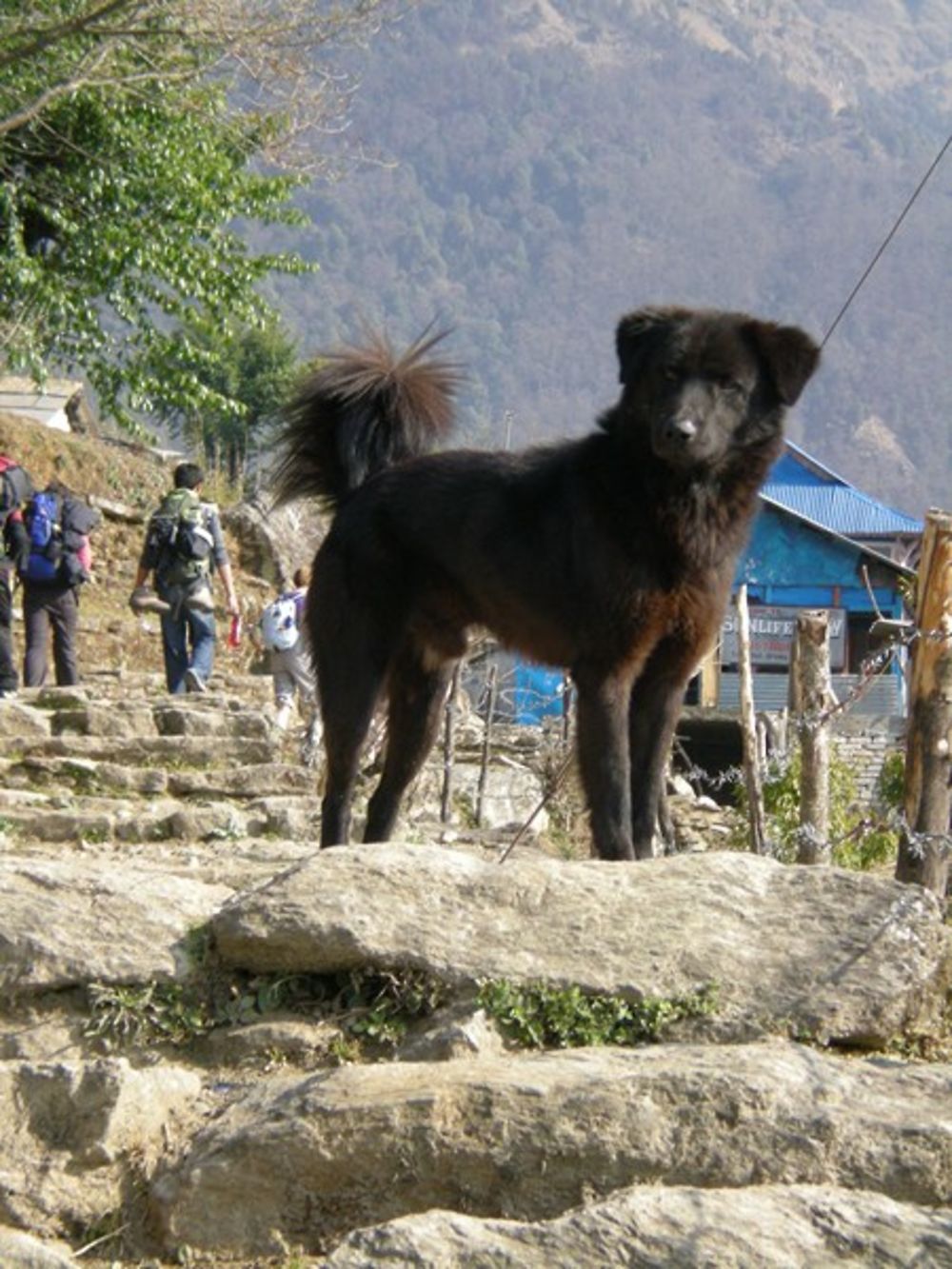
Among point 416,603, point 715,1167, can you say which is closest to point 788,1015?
point 715,1167

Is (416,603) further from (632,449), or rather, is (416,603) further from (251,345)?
(251,345)

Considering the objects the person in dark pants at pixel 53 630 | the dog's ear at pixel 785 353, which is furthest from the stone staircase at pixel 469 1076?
the person in dark pants at pixel 53 630

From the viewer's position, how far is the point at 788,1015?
424 centimetres

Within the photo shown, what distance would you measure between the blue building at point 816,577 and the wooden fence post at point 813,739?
1508 centimetres

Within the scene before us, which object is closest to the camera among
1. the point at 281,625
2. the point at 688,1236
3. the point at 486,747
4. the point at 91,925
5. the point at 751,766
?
the point at 688,1236

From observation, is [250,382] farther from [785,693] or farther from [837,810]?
[837,810]

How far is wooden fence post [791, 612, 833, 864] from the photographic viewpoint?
741 cm

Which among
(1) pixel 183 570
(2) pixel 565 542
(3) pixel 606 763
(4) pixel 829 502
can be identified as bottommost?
(3) pixel 606 763

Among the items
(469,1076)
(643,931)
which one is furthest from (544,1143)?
(643,931)

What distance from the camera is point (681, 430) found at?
5.60 metres

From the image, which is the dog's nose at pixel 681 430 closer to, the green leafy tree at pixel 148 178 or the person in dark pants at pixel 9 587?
the person in dark pants at pixel 9 587

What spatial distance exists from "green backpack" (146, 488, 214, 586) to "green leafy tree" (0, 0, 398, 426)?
4229 millimetres

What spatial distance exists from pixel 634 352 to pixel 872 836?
5.10m

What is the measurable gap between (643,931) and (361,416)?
3191mm
